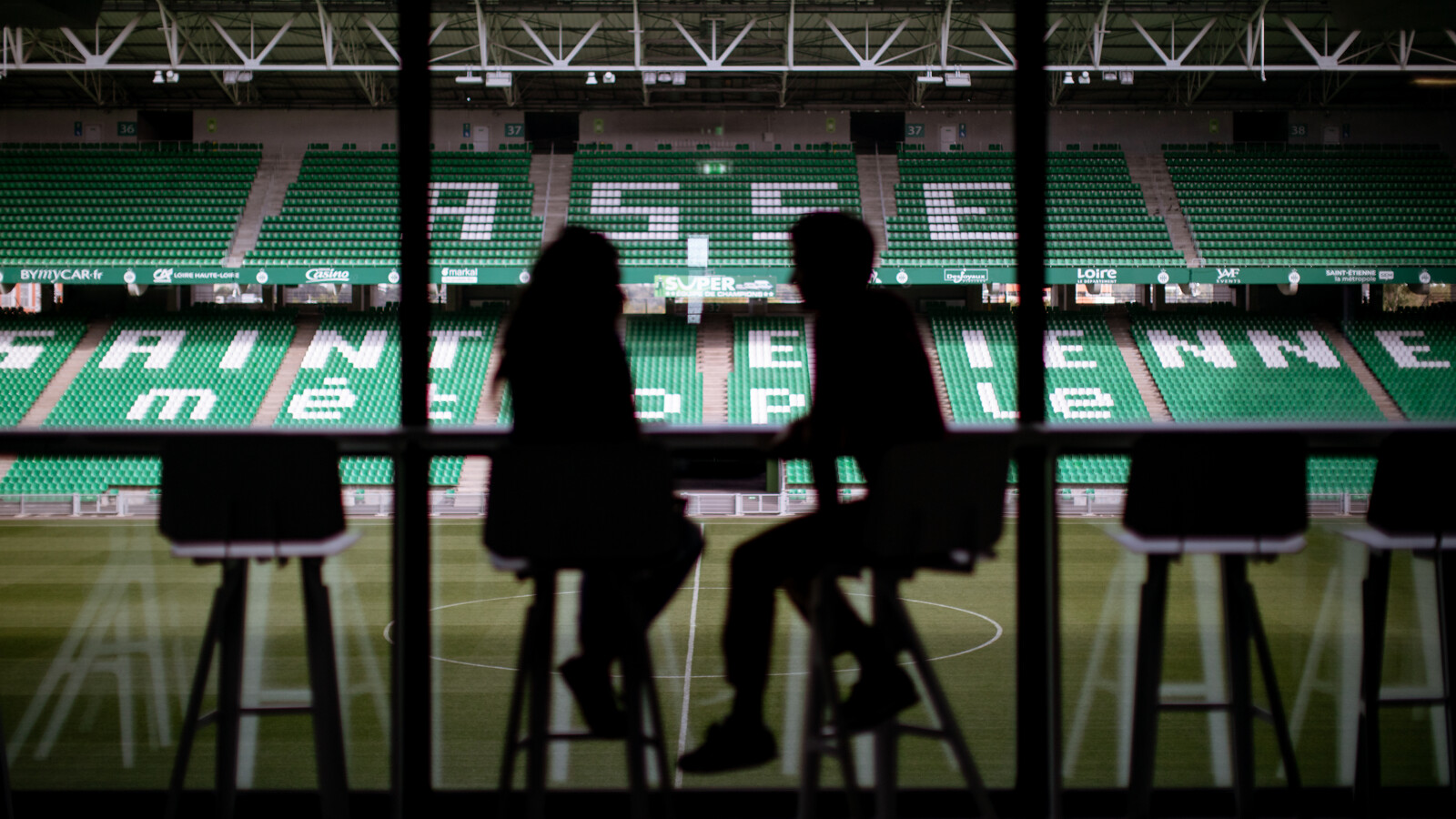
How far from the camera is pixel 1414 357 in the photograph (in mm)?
15328

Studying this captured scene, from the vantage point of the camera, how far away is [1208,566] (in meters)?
2.33

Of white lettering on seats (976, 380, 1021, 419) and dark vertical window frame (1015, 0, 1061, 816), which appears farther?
white lettering on seats (976, 380, 1021, 419)

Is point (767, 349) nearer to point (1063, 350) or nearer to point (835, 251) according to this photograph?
point (1063, 350)

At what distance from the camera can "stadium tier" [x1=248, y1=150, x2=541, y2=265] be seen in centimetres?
1577

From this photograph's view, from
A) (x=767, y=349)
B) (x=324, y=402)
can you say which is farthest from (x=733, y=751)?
(x=767, y=349)

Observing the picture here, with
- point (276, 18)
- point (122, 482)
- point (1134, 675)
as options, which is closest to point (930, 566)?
point (1134, 675)

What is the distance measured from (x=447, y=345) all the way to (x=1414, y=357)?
49.0 ft

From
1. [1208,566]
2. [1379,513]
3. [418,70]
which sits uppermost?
[418,70]

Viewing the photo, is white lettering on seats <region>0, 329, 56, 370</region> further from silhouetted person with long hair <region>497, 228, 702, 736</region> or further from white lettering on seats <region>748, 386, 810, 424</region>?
silhouetted person with long hair <region>497, 228, 702, 736</region>

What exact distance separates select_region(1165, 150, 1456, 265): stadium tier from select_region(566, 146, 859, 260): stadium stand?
591 cm

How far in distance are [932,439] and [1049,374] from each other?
13.5 metres

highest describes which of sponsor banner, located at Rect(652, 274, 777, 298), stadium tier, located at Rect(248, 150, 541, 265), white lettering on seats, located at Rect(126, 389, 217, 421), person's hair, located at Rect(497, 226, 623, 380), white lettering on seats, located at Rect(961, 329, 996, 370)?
stadium tier, located at Rect(248, 150, 541, 265)

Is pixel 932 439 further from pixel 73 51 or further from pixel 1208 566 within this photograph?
pixel 73 51

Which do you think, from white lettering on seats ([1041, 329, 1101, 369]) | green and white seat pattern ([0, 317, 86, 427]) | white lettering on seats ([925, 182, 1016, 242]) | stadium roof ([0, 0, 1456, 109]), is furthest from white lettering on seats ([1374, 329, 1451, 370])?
green and white seat pattern ([0, 317, 86, 427])
